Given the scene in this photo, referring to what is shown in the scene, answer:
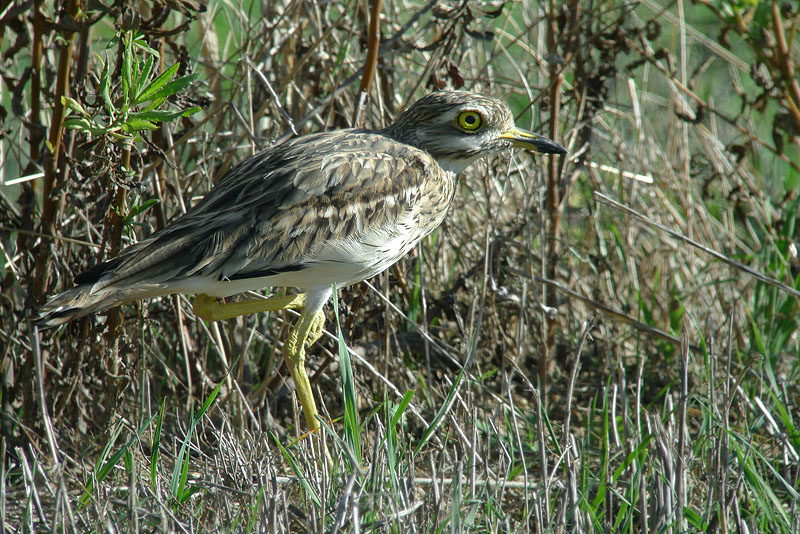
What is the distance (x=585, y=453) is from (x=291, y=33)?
7.04ft

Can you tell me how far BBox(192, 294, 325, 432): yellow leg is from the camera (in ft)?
10.2

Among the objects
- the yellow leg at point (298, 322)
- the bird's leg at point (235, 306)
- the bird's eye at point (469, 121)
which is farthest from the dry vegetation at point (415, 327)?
the bird's eye at point (469, 121)

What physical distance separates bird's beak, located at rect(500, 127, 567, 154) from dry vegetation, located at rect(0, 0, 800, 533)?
287 mm

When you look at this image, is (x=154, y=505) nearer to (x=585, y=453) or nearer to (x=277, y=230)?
(x=277, y=230)

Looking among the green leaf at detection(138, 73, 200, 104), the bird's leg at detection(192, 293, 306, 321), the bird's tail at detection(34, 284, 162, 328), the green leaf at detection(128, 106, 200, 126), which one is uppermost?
the green leaf at detection(138, 73, 200, 104)

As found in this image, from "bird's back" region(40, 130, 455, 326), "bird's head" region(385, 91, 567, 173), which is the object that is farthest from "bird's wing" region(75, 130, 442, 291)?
"bird's head" region(385, 91, 567, 173)

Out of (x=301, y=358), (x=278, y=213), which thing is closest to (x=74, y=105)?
(x=278, y=213)

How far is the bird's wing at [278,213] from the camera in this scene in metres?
2.82

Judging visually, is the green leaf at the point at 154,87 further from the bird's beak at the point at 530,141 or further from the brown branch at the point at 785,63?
the brown branch at the point at 785,63

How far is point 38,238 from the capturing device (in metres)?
3.23

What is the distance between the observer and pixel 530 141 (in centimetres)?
330

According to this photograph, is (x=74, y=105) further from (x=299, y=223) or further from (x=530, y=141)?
(x=530, y=141)

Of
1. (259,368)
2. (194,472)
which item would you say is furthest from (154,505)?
(259,368)

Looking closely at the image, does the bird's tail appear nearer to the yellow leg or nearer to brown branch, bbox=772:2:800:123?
the yellow leg
